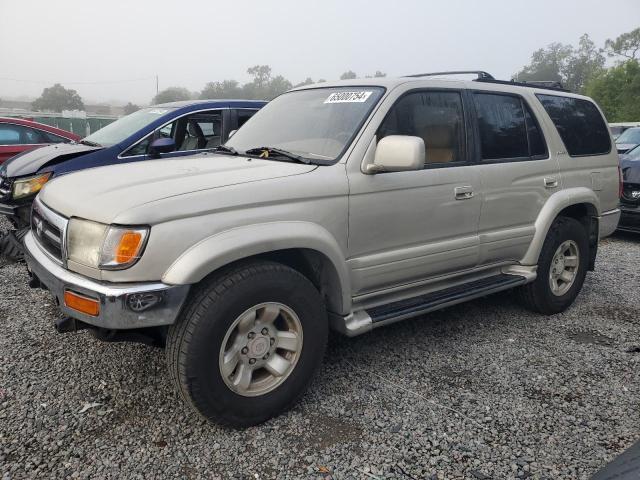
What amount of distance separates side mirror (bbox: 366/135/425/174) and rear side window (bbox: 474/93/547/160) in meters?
1.05

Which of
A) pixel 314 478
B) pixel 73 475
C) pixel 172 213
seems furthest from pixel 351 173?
pixel 73 475

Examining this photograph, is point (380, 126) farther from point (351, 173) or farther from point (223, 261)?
point (223, 261)

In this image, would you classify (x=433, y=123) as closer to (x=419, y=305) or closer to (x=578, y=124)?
(x=419, y=305)

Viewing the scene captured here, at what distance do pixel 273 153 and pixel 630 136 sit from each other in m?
12.9

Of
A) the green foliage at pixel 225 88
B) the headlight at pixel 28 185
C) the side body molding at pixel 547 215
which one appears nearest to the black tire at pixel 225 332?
the side body molding at pixel 547 215

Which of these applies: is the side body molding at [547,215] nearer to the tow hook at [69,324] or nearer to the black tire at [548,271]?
the black tire at [548,271]

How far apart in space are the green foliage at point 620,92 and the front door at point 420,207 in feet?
104

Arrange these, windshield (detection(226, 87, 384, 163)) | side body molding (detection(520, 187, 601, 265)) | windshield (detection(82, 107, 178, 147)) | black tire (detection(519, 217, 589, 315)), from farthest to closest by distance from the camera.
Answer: windshield (detection(82, 107, 178, 147))
black tire (detection(519, 217, 589, 315))
side body molding (detection(520, 187, 601, 265))
windshield (detection(226, 87, 384, 163))

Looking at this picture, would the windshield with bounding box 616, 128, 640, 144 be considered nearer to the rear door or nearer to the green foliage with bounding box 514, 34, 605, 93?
the rear door

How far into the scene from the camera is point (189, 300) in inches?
96.8

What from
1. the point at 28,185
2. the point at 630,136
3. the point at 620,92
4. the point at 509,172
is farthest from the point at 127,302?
the point at 620,92

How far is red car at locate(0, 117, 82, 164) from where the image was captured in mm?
8398

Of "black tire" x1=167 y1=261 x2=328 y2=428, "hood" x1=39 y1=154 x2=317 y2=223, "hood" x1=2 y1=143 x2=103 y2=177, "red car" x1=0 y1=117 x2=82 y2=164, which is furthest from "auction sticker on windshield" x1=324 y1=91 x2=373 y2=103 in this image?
"red car" x1=0 y1=117 x2=82 y2=164

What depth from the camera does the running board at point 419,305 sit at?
2994mm
